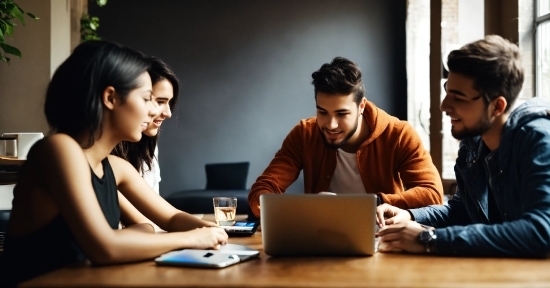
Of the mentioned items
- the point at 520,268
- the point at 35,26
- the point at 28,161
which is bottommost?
the point at 520,268

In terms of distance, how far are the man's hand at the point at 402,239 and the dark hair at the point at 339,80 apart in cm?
116

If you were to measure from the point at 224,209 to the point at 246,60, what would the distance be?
18.3 feet

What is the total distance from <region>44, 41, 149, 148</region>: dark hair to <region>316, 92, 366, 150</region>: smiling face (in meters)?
1.27

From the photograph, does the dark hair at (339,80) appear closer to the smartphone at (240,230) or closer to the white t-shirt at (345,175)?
the white t-shirt at (345,175)

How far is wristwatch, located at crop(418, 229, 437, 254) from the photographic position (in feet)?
5.31

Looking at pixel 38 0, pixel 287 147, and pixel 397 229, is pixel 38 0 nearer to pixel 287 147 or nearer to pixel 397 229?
pixel 287 147

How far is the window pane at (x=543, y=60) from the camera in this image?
3.15 metres

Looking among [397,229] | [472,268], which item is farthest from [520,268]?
[397,229]

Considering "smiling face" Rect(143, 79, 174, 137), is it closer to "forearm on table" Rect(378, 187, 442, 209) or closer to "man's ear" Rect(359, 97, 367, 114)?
"man's ear" Rect(359, 97, 367, 114)

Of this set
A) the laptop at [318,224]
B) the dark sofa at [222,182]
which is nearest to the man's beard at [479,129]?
the laptop at [318,224]

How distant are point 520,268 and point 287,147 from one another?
65.3 inches

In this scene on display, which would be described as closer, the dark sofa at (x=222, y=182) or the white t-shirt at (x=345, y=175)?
the white t-shirt at (x=345, y=175)

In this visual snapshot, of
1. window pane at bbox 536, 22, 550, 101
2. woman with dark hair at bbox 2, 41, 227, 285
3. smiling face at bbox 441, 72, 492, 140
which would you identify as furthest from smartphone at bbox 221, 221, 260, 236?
window pane at bbox 536, 22, 550, 101

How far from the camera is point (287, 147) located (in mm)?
2967
